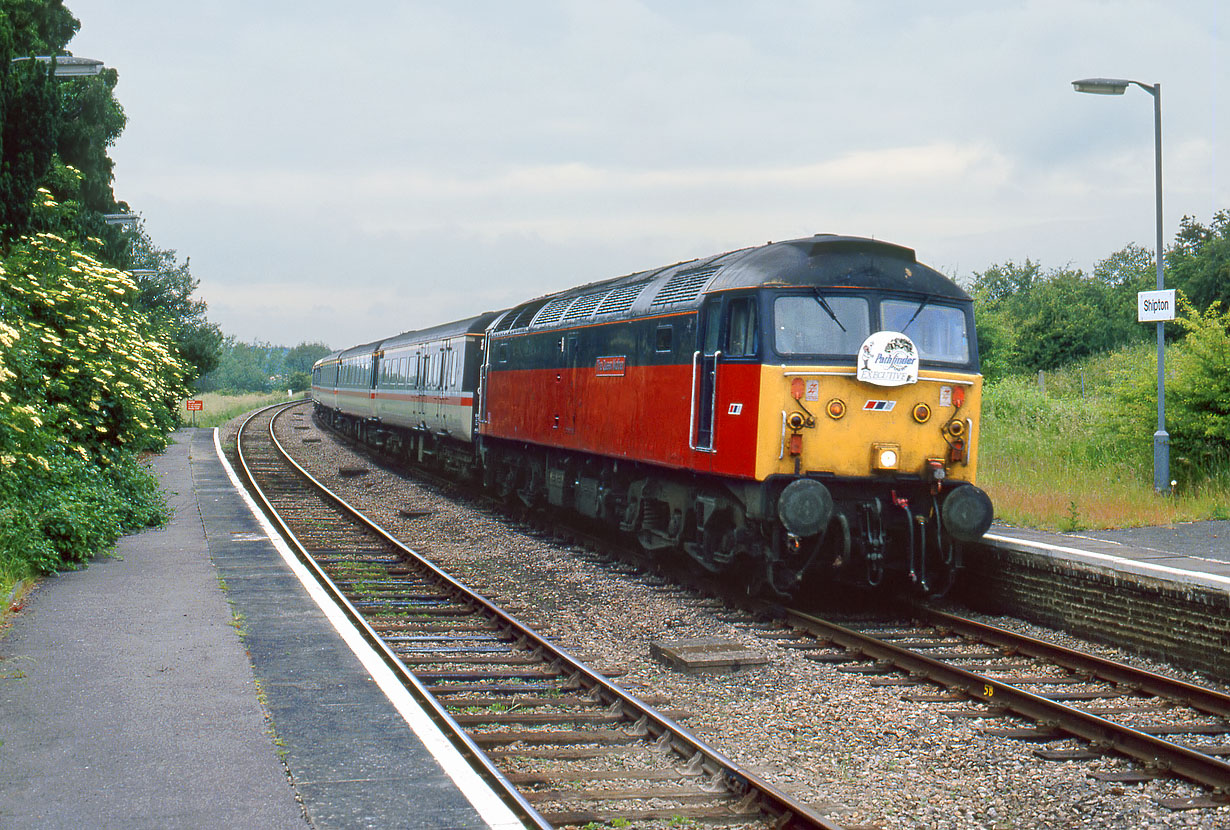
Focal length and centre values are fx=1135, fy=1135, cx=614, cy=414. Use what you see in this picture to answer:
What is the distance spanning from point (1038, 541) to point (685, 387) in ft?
13.2

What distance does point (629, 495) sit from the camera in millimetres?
13516

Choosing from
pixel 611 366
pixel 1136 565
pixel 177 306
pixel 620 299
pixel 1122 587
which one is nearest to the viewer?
pixel 1122 587

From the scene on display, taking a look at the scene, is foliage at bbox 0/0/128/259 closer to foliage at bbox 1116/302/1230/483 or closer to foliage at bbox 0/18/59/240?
foliage at bbox 0/18/59/240

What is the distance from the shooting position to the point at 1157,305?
587 inches

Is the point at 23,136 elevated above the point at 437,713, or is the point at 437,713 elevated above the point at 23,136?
the point at 23,136

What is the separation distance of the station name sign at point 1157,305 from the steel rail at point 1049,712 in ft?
25.8

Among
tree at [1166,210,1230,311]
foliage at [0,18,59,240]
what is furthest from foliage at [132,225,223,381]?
tree at [1166,210,1230,311]

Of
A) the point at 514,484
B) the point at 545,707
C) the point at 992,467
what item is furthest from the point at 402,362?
the point at 545,707

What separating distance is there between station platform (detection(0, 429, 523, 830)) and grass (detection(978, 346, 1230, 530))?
8957mm

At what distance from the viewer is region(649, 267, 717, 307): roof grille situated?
37.4 feet

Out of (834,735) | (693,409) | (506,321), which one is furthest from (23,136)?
(834,735)

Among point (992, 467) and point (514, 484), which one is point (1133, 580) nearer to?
point (992, 467)

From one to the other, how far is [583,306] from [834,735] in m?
9.15

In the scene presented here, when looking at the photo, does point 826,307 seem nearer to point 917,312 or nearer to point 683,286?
point 917,312
